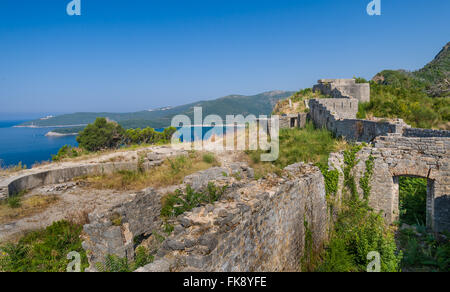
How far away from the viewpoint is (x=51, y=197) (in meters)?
10.2

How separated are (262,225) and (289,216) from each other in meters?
1.14

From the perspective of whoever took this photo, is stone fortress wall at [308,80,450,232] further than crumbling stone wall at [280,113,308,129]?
No

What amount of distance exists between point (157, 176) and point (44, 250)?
6351mm

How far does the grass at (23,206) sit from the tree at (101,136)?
696 inches

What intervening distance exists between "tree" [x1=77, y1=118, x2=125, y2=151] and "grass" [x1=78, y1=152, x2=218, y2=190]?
15.7 metres

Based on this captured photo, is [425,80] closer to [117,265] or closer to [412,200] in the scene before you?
[412,200]

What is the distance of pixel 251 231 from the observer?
392cm

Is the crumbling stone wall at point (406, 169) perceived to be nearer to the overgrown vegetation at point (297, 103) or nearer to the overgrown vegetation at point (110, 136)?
the overgrown vegetation at point (297, 103)

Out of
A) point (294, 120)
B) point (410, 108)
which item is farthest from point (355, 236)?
point (294, 120)

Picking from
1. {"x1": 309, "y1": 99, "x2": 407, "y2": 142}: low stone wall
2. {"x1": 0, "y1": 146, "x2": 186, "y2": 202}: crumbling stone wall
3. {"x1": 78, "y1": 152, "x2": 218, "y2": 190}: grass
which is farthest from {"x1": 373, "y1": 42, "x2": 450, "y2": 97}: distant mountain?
{"x1": 0, "y1": 146, "x2": 186, "y2": 202}: crumbling stone wall

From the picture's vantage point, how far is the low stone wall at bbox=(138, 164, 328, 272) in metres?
3.15

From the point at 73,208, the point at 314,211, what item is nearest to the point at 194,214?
the point at 314,211

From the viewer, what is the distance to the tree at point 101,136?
27.3 m

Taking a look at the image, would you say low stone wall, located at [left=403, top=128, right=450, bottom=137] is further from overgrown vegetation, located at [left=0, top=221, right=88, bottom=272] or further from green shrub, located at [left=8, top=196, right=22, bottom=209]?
green shrub, located at [left=8, top=196, right=22, bottom=209]
